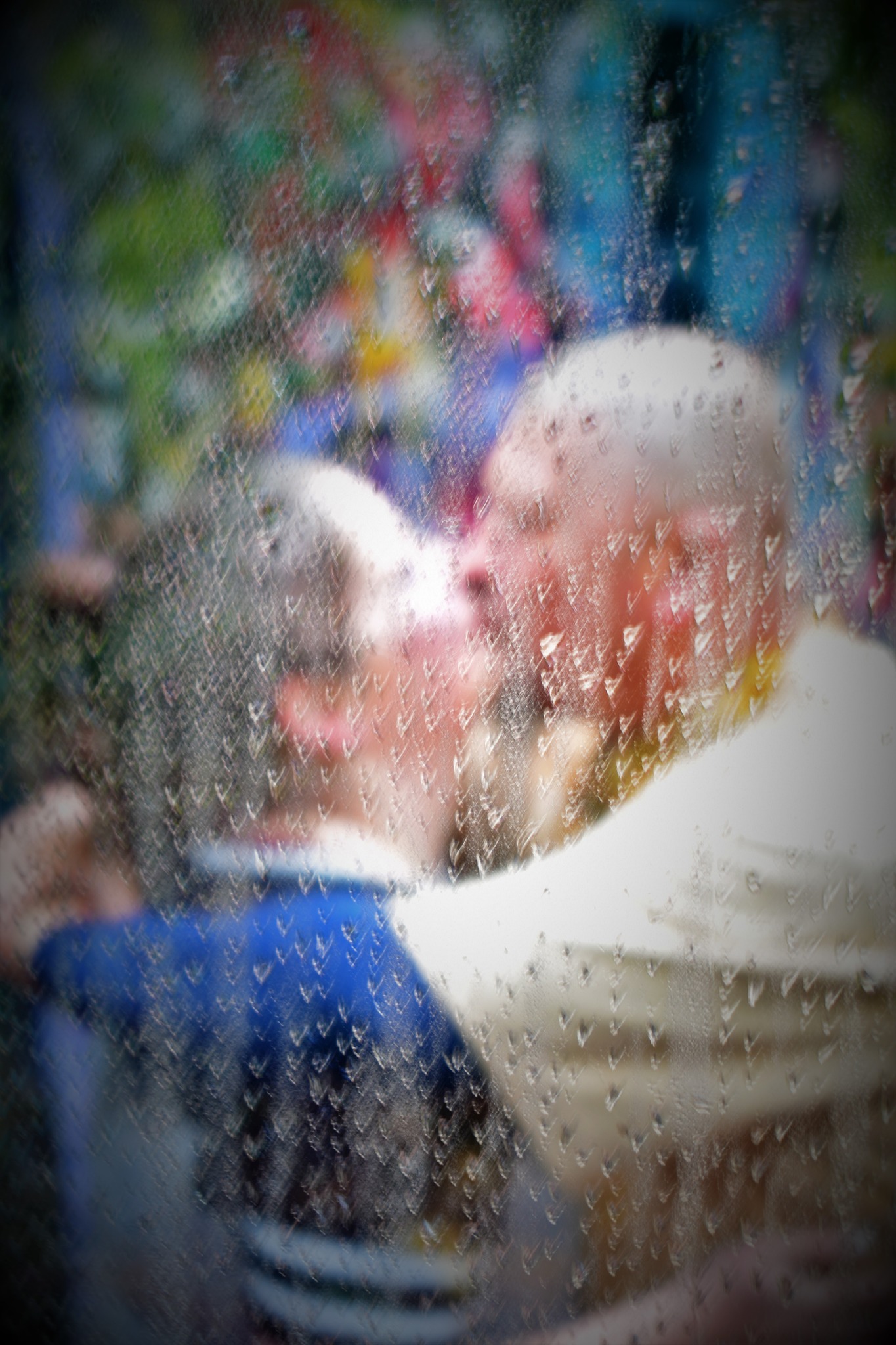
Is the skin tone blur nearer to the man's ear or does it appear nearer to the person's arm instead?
the man's ear

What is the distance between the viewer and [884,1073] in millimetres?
433

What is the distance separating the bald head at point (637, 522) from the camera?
1.44 ft

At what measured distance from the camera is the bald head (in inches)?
17.3

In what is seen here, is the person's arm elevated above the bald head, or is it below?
below

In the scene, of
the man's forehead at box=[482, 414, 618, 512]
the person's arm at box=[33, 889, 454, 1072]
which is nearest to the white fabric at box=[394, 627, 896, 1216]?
the person's arm at box=[33, 889, 454, 1072]

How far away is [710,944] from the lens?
442 mm

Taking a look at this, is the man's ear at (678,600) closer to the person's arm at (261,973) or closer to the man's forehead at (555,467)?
the man's forehead at (555,467)

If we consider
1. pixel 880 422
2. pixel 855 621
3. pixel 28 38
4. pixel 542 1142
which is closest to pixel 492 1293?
pixel 542 1142

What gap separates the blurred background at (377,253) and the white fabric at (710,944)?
0.32 ft

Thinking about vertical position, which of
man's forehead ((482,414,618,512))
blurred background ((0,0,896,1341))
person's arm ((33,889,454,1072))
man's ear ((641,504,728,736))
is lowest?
person's arm ((33,889,454,1072))

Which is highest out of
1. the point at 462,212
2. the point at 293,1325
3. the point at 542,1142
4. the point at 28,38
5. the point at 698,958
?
the point at 28,38

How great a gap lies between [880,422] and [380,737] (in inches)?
14.8

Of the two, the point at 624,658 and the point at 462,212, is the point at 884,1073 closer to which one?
the point at 624,658

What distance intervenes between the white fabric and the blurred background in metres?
0.10
